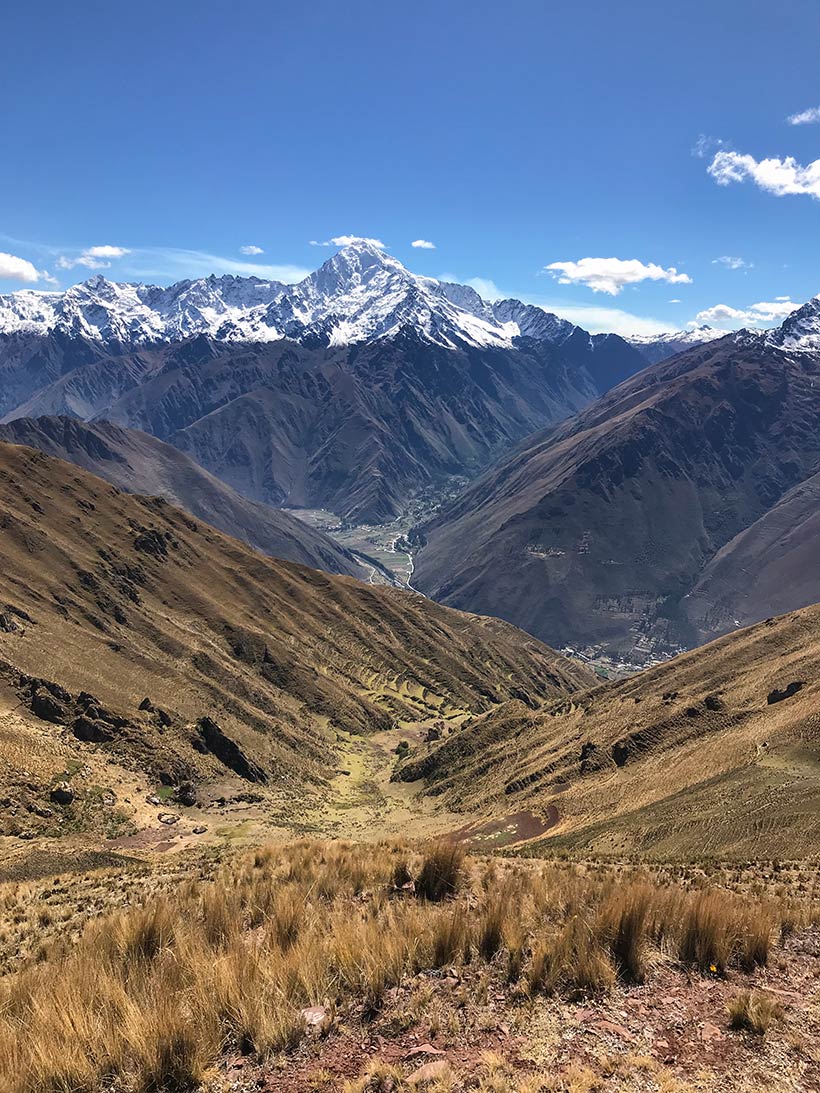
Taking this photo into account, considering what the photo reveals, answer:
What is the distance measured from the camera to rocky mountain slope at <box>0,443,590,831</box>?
6731 centimetres

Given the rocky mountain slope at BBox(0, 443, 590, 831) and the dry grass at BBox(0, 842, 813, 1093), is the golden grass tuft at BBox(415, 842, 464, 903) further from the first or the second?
the rocky mountain slope at BBox(0, 443, 590, 831)

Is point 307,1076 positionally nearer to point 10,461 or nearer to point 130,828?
point 130,828

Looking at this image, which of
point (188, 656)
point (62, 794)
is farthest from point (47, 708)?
point (188, 656)

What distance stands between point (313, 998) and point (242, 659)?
380 ft

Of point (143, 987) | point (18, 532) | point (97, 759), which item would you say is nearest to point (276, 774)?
point (97, 759)

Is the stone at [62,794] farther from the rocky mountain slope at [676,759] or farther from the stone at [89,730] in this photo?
the rocky mountain slope at [676,759]

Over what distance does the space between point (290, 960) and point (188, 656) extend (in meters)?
103

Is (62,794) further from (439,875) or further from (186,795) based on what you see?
(439,875)

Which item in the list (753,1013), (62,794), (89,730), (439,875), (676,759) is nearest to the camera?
(753,1013)

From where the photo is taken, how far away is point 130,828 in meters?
52.2

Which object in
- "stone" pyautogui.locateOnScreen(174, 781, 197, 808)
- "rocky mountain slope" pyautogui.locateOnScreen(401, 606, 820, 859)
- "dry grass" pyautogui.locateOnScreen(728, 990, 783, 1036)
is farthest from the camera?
"stone" pyautogui.locateOnScreen(174, 781, 197, 808)

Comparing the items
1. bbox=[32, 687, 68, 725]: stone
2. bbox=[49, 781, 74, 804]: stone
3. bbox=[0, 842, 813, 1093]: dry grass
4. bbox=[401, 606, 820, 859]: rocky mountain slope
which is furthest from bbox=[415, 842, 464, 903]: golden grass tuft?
bbox=[32, 687, 68, 725]: stone

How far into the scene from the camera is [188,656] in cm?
10481

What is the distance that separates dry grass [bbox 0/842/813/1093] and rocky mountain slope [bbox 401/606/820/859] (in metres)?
19.8
